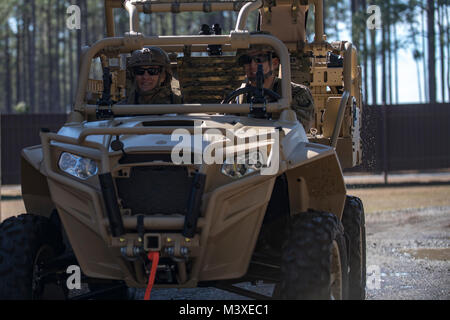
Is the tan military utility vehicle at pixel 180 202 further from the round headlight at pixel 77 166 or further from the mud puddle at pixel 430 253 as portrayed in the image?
the mud puddle at pixel 430 253

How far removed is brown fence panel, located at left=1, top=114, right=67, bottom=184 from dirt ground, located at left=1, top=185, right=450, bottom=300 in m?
5.22

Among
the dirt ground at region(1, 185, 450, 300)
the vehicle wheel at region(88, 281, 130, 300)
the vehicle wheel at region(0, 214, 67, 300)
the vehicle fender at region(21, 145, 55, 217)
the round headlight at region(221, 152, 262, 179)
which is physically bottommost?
the dirt ground at region(1, 185, 450, 300)

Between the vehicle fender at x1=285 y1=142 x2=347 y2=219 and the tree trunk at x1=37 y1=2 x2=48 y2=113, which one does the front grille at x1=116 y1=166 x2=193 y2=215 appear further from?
the tree trunk at x1=37 y1=2 x2=48 y2=113

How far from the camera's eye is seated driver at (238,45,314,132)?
638 cm

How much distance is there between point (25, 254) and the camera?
17.0ft

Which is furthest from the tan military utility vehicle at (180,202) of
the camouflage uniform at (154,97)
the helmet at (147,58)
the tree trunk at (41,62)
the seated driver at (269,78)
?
the tree trunk at (41,62)

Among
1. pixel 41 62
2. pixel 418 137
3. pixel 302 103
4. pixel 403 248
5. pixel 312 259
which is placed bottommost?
pixel 403 248

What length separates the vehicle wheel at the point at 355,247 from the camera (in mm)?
6613

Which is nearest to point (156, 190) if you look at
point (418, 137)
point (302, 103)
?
point (302, 103)

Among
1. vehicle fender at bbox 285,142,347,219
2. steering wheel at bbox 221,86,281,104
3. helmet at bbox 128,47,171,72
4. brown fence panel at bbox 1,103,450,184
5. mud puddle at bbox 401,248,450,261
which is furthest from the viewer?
brown fence panel at bbox 1,103,450,184

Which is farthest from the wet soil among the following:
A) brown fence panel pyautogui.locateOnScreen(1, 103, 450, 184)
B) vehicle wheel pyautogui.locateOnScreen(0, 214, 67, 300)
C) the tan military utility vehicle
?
brown fence panel pyautogui.locateOnScreen(1, 103, 450, 184)

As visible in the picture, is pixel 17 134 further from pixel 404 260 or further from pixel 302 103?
pixel 302 103

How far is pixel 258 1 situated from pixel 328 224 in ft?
8.41

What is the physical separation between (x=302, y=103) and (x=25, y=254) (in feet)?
8.74
